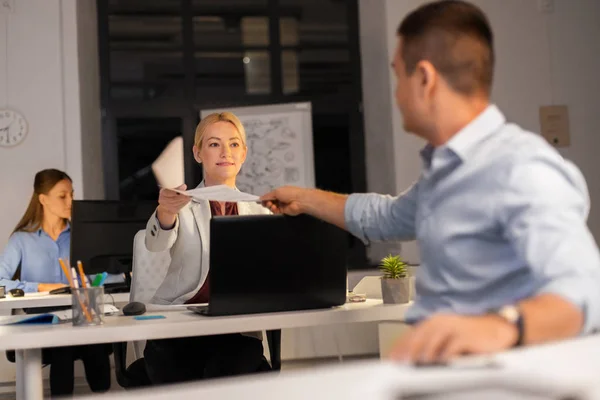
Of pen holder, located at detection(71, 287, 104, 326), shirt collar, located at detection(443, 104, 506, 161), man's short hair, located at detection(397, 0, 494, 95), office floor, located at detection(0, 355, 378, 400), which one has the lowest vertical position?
office floor, located at detection(0, 355, 378, 400)

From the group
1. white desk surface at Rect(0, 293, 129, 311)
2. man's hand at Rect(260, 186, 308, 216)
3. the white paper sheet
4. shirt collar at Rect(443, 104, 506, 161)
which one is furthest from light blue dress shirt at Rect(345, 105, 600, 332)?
the white paper sheet

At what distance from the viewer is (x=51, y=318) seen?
2.10m

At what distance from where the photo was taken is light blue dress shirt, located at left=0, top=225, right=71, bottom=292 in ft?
15.9

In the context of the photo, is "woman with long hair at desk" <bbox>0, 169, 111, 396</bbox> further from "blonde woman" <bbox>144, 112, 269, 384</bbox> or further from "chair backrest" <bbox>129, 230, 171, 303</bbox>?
"blonde woman" <bbox>144, 112, 269, 384</bbox>

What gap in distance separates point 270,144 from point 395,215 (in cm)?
490

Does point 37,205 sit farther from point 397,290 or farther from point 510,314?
point 510,314

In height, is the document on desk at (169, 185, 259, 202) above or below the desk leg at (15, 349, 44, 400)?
above

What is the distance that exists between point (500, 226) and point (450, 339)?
0.32 metres

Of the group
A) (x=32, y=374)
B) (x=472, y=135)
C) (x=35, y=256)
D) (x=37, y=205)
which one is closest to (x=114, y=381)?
(x=35, y=256)

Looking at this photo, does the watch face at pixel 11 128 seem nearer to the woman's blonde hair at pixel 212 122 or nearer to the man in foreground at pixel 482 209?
the woman's blonde hair at pixel 212 122

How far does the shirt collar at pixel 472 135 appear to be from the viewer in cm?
130

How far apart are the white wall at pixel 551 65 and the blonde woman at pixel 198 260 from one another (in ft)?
13.3

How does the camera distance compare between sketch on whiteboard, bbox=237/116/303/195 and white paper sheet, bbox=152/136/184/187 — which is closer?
sketch on whiteboard, bbox=237/116/303/195

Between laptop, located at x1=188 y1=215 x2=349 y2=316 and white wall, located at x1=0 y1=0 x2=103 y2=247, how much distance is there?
4440 millimetres
